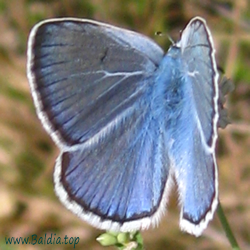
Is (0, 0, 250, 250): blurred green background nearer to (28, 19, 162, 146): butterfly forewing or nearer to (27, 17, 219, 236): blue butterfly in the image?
(27, 17, 219, 236): blue butterfly

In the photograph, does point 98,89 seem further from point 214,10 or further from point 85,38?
point 214,10

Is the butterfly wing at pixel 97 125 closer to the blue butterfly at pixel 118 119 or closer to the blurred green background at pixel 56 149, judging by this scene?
the blue butterfly at pixel 118 119

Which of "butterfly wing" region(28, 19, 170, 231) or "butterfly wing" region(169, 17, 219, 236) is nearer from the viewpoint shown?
"butterfly wing" region(169, 17, 219, 236)

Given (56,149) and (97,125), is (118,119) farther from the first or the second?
(56,149)

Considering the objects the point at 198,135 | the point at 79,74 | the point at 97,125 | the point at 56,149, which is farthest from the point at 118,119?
the point at 56,149

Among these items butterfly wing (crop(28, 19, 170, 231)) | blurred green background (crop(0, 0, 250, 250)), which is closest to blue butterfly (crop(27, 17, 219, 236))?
butterfly wing (crop(28, 19, 170, 231))

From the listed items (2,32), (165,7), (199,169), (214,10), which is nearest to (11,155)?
(2,32)

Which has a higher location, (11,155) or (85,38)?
(85,38)
